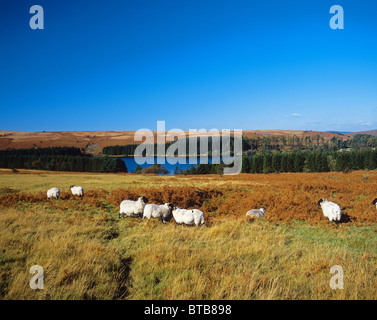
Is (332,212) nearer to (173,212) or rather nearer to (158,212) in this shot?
(173,212)

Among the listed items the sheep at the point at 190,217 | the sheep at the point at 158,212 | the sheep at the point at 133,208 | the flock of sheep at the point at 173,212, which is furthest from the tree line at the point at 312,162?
the sheep at the point at 190,217

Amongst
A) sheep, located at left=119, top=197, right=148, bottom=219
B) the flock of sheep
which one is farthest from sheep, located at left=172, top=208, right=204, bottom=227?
sheep, located at left=119, top=197, right=148, bottom=219

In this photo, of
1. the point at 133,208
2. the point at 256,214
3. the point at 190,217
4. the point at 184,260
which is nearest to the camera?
the point at 184,260

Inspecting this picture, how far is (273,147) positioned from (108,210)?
180m

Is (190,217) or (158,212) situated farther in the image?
(158,212)

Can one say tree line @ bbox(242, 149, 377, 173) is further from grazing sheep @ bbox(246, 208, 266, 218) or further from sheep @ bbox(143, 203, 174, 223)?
sheep @ bbox(143, 203, 174, 223)

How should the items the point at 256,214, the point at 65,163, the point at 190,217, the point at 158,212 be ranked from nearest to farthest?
the point at 190,217, the point at 158,212, the point at 256,214, the point at 65,163

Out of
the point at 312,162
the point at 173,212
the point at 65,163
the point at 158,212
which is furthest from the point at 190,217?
the point at 65,163

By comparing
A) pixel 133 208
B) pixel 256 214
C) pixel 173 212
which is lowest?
pixel 256 214

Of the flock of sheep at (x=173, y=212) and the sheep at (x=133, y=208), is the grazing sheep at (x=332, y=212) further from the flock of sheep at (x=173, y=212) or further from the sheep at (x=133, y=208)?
the sheep at (x=133, y=208)

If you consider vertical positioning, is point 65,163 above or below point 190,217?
below

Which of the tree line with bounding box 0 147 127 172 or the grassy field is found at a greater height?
the grassy field

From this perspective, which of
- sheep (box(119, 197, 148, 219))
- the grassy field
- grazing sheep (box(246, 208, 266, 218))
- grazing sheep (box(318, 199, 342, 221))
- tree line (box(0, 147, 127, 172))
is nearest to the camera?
the grassy field
